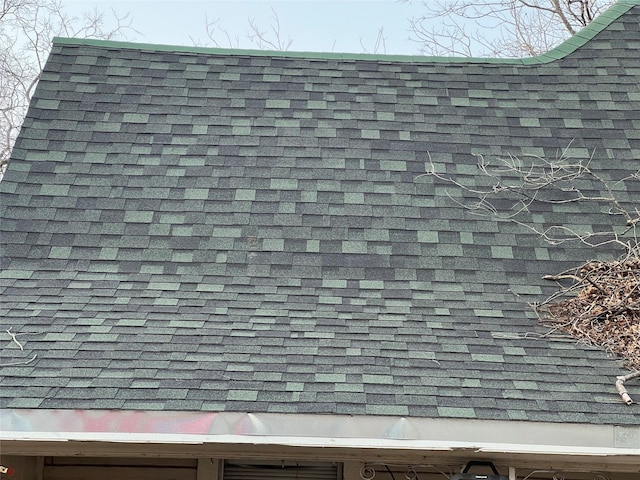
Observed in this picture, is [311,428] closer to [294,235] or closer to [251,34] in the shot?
[294,235]

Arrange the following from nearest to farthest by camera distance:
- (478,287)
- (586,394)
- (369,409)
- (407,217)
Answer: (369,409) < (586,394) < (478,287) < (407,217)

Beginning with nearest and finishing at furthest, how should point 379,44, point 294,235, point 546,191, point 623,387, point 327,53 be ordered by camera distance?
1. point 623,387
2. point 294,235
3. point 546,191
4. point 327,53
5. point 379,44

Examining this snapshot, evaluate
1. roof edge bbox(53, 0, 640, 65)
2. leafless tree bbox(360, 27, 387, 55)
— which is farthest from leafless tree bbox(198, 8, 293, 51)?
roof edge bbox(53, 0, 640, 65)

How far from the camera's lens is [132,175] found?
534 cm

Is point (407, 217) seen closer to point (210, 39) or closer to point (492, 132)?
point (492, 132)

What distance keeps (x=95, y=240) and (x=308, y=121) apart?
6.42 feet

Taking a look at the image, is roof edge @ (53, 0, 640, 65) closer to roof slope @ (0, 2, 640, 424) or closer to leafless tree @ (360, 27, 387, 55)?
roof slope @ (0, 2, 640, 424)

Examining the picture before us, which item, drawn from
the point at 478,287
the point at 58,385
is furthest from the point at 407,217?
the point at 58,385

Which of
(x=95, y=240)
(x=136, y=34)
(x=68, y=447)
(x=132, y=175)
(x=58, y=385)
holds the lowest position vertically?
(x=68, y=447)

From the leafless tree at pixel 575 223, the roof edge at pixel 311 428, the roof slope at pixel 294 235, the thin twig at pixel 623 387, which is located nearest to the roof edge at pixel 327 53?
the roof slope at pixel 294 235

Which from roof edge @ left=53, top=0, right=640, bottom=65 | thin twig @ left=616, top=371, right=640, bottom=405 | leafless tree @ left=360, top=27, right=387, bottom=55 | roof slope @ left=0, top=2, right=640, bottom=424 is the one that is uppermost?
leafless tree @ left=360, top=27, right=387, bottom=55

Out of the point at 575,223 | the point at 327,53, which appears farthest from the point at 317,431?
the point at 327,53

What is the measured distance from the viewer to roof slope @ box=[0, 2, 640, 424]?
3584 mm

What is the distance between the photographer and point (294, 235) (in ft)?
16.4
